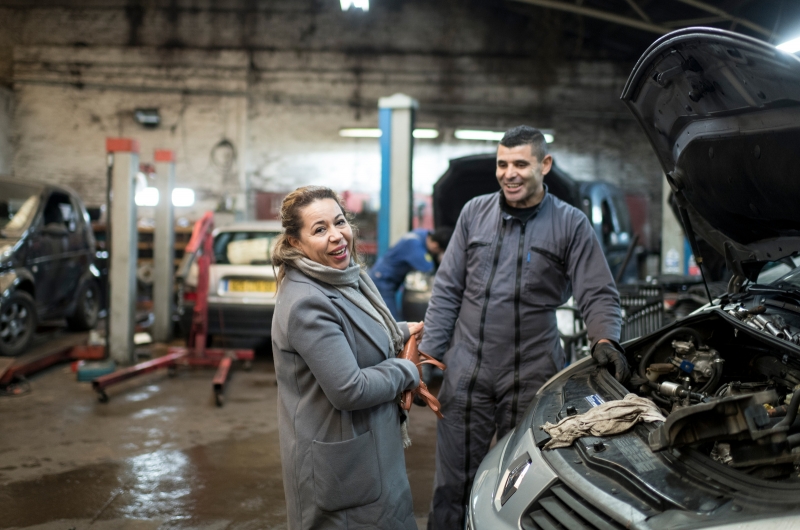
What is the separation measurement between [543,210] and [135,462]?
2.96 m

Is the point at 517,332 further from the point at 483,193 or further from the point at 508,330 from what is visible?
the point at 483,193

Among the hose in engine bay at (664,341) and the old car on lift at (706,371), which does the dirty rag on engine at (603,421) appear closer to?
the old car on lift at (706,371)

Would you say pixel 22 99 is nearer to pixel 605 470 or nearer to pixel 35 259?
pixel 35 259

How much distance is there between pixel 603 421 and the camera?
6.31ft

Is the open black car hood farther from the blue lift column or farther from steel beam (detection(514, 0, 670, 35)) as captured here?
steel beam (detection(514, 0, 670, 35))

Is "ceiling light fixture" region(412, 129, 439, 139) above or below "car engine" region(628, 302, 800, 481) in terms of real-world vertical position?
above

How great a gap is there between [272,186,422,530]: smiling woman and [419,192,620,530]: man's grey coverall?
0.69 m

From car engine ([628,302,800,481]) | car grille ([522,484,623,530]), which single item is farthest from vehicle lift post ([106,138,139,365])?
car grille ([522,484,623,530])

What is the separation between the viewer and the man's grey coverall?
2654 millimetres

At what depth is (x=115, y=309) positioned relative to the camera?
649cm

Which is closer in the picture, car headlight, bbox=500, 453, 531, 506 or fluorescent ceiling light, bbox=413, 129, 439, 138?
car headlight, bbox=500, 453, 531, 506

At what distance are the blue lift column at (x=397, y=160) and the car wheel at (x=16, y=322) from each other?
362 cm

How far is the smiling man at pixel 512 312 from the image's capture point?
105 inches

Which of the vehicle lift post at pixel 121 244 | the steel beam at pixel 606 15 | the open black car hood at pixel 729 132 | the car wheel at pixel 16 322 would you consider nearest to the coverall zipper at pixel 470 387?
the open black car hood at pixel 729 132
